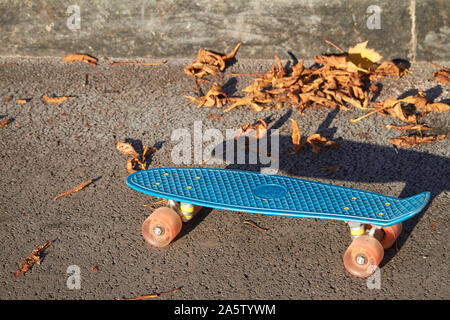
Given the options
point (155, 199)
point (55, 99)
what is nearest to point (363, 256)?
point (155, 199)

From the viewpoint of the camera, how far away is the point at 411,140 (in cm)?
368

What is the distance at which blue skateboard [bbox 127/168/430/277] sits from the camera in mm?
2799

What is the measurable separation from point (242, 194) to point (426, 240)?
107 cm

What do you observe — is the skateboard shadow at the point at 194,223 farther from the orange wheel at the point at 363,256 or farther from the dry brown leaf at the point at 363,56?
the dry brown leaf at the point at 363,56

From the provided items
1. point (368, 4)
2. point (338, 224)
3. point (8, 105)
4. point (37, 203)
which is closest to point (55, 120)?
point (8, 105)

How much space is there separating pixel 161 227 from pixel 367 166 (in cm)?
144

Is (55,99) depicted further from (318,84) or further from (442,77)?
(442,77)

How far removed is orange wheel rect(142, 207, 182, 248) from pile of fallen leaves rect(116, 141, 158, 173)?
61 cm

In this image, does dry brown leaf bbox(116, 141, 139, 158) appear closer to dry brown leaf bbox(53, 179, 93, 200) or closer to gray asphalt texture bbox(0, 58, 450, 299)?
gray asphalt texture bbox(0, 58, 450, 299)

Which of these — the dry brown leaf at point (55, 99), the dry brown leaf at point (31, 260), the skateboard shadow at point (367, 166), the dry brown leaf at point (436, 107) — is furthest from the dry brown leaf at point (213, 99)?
the dry brown leaf at point (31, 260)

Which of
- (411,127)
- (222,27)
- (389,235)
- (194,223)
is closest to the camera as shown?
(389,235)

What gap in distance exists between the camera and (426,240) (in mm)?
3020

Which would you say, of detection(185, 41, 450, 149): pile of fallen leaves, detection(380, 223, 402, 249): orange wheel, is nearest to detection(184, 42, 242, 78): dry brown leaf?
detection(185, 41, 450, 149): pile of fallen leaves

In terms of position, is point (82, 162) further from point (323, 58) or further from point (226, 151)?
point (323, 58)
